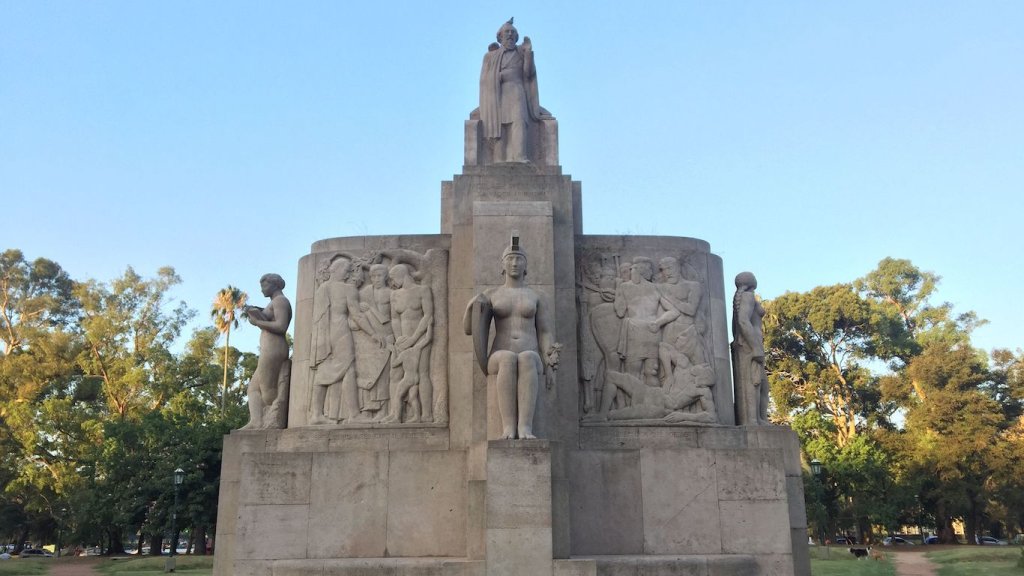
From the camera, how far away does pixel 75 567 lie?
3506cm

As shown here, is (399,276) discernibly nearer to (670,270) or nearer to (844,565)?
(670,270)

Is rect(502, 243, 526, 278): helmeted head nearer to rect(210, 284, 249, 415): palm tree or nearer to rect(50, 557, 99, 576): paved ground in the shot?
rect(50, 557, 99, 576): paved ground

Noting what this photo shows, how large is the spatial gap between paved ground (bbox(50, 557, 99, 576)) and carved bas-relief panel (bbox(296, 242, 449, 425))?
79.0 ft

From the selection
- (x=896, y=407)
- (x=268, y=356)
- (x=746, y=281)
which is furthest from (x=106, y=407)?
(x=896, y=407)

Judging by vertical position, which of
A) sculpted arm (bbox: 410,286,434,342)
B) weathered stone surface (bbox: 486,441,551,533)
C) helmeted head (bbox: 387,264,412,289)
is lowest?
weathered stone surface (bbox: 486,441,551,533)

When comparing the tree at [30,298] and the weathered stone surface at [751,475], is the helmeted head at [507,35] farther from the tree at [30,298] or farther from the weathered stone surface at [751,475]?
the tree at [30,298]

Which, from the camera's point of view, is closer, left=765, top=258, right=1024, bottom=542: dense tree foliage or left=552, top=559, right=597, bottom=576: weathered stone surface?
left=552, top=559, right=597, bottom=576: weathered stone surface

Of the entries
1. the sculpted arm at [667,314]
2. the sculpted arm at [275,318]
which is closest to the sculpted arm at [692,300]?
the sculpted arm at [667,314]

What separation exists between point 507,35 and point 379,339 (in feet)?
22.0

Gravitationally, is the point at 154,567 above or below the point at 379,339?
below

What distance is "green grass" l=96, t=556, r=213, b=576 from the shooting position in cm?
3164

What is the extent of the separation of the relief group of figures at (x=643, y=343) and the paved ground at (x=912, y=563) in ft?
68.6

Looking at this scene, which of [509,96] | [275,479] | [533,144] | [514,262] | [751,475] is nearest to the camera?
[514,262]

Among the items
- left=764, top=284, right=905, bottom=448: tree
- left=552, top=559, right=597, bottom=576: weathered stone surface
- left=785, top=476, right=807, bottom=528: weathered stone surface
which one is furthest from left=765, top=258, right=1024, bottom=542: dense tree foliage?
left=552, top=559, right=597, bottom=576: weathered stone surface
